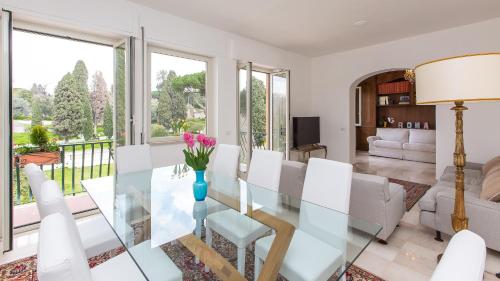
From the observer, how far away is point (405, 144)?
279 inches

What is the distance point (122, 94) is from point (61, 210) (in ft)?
8.15

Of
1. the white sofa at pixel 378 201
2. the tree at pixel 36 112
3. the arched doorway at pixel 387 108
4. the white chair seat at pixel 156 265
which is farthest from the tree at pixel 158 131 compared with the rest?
the arched doorway at pixel 387 108

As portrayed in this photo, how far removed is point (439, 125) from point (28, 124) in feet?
20.4

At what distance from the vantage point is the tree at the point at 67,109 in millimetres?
3453

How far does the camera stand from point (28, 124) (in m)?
3.23

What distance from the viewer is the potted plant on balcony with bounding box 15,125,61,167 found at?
10.5 ft

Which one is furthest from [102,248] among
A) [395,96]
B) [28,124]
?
[395,96]

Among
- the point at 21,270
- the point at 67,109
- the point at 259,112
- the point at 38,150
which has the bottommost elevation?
the point at 21,270

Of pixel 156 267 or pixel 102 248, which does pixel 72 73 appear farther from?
pixel 156 267

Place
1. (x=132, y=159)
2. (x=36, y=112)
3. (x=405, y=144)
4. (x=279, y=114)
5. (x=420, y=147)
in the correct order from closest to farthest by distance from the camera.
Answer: (x=132, y=159) → (x=36, y=112) → (x=279, y=114) → (x=420, y=147) → (x=405, y=144)

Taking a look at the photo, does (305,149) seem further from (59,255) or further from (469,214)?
(59,255)

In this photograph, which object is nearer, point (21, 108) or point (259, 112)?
point (21, 108)

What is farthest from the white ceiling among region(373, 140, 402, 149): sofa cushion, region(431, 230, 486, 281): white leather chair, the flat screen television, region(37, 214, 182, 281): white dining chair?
region(373, 140, 402, 149): sofa cushion

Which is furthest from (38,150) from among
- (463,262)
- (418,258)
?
(418,258)
